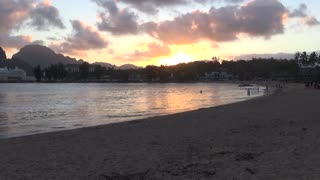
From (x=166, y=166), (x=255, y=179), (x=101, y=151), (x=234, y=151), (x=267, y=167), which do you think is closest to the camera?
(x=255, y=179)

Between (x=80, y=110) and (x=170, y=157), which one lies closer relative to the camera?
(x=170, y=157)

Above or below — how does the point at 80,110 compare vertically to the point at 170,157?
below

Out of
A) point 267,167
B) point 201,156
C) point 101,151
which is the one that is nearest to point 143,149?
point 101,151

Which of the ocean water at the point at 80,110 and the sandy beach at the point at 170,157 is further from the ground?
the sandy beach at the point at 170,157

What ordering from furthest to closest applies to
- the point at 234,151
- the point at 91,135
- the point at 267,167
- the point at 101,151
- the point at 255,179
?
the point at 91,135, the point at 101,151, the point at 234,151, the point at 267,167, the point at 255,179

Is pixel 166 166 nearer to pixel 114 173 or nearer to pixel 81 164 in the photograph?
pixel 114 173

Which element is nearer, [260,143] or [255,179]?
[255,179]

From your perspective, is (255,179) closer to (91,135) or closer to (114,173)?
(114,173)

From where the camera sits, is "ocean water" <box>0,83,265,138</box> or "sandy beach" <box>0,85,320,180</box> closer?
"sandy beach" <box>0,85,320,180</box>

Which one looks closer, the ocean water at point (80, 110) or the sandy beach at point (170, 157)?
the sandy beach at point (170, 157)

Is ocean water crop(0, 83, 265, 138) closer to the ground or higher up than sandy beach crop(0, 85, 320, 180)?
closer to the ground

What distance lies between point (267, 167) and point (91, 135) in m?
10.8

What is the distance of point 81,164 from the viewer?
1219 centimetres

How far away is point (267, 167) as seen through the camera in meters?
10.7
